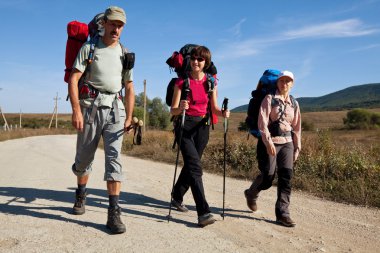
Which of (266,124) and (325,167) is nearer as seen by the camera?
(266,124)

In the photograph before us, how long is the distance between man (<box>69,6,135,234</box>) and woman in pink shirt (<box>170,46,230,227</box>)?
0.73m

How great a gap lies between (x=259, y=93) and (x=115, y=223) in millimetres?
2508

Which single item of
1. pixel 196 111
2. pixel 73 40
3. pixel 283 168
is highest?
pixel 73 40

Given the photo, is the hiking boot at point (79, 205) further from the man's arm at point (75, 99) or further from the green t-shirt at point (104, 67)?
the green t-shirt at point (104, 67)

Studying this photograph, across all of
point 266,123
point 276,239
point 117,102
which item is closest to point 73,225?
point 117,102

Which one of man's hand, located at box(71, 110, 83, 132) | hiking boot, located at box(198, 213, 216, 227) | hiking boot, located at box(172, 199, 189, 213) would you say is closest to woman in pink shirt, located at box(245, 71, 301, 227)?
hiking boot, located at box(198, 213, 216, 227)

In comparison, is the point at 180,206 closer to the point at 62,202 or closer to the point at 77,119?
the point at 62,202

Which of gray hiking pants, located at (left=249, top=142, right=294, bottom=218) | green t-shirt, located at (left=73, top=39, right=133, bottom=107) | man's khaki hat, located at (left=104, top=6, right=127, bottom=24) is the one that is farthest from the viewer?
gray hiking pants, located at (left=249, top=142, right=294, bottom=218)

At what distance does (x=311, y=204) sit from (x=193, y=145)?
2.40 m

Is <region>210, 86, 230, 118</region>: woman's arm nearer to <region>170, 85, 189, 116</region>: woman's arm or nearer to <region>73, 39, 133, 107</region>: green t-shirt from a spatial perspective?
<region>170, 85, 189, 116</region>: woman's arm

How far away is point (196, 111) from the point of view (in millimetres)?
4945

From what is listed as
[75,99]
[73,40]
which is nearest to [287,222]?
[75,99]

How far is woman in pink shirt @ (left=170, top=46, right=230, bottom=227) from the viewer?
4703 mm

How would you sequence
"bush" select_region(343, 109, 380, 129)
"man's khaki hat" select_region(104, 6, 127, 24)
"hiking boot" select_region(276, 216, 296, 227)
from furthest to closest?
"bush" select_region(343, 109, 380, 129)
"hiking boot" select_region(276, 216, 296, 227)
"man's khaki hat" select_region(104, 6, 127, 24)
